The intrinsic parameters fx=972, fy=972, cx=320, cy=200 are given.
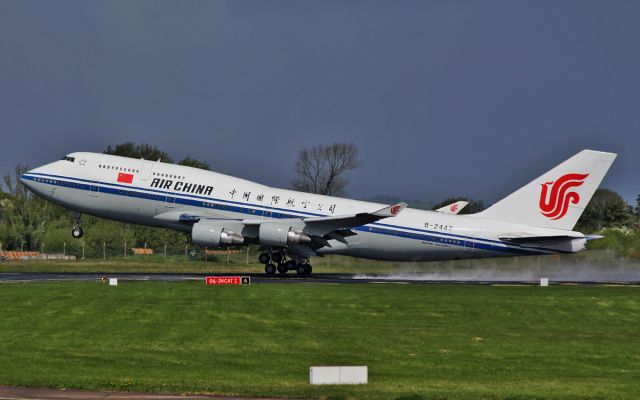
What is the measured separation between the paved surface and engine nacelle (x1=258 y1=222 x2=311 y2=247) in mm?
32886

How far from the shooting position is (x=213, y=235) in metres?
52.5

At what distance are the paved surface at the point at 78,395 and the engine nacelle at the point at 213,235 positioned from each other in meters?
32.6

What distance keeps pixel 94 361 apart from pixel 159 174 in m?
31.1

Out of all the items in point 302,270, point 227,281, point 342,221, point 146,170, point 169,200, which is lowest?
point 227,281

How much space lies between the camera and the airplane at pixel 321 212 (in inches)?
2116

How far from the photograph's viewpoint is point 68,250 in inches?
3162

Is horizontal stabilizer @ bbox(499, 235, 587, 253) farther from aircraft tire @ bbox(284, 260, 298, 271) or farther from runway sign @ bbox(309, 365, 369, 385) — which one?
runway sign @ bbox(309, 365, 369, 385)

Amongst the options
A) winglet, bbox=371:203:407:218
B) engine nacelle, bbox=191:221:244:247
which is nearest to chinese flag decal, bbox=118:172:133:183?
engine nacelle, bbox=191:221:244:247

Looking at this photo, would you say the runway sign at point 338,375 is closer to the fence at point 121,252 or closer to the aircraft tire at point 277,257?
the aircraft tire at point 277,257

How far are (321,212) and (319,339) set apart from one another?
1013 inches

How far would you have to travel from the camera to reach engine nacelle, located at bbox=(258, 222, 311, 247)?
5259 cm

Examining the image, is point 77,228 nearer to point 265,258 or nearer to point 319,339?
point 265,258

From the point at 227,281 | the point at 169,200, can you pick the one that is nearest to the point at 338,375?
the point at 227,281

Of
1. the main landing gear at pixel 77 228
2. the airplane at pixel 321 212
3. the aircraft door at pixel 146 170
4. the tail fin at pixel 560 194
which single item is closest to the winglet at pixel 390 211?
the airplane at pixel 321 212
